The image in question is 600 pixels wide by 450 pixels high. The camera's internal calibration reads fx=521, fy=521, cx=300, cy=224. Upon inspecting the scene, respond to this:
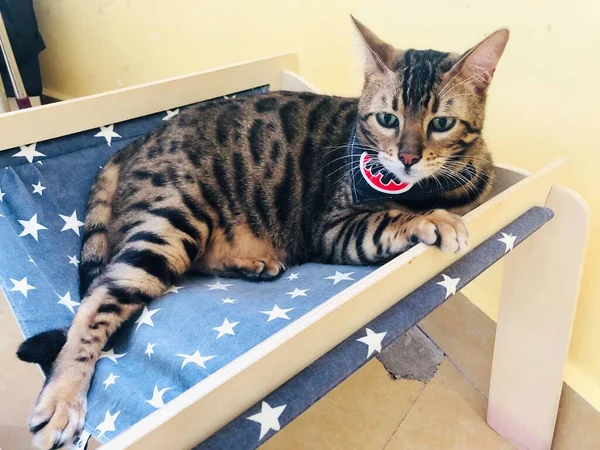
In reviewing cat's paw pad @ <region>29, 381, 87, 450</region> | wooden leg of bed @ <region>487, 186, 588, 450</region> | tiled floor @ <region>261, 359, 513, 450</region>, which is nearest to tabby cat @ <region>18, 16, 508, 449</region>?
cat's paw pad @ <region>29, 381, 87, 450</region>

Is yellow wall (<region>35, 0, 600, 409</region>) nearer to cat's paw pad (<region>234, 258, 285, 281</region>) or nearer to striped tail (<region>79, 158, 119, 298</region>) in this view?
cat's paw pad (<region>234, 258, 285, 281</region>)

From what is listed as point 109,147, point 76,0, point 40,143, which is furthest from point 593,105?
point 76,0

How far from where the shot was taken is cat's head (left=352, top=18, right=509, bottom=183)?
34.6 inches

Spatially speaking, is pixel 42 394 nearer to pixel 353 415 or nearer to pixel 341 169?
pixel 341 169

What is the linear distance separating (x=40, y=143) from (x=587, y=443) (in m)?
1.37

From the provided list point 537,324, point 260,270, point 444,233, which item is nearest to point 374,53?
point 444,233

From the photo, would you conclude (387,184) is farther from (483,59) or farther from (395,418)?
(395,418)

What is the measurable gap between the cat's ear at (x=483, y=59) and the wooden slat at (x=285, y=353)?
21 centimetres

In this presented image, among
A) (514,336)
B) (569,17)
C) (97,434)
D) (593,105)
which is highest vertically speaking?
(569,17)

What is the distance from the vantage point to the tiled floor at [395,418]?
1268 mm

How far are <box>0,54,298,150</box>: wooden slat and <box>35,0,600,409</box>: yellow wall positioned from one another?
1.23 feet

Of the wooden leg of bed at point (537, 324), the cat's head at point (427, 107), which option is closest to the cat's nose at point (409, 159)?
the cat's head at point (427, 107)

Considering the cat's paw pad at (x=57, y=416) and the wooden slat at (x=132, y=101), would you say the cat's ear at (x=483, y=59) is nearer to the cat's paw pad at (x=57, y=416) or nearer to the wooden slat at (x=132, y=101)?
the wooden slat at (x=132, y=101)

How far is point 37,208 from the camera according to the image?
1.04 m
